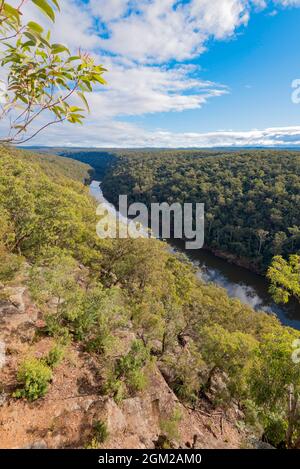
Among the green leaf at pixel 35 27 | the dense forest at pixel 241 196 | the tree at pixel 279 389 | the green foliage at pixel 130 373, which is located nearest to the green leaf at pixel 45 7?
the green leaf at pixel 35 27

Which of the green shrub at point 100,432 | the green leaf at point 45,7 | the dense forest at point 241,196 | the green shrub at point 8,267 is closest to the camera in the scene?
the green leaf at point 45,7

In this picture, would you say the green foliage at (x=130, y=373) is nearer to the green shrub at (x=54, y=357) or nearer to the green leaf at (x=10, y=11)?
the green shrub at (x=54, y=357)

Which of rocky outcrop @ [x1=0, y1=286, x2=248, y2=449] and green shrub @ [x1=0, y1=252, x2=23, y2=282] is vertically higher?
green shrub @ [x1=0, y1=252, x2=23, y2=282]

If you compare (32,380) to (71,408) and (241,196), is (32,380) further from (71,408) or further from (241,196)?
(241,196)

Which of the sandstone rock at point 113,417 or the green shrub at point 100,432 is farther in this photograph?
the sandstone rock at point 113,417


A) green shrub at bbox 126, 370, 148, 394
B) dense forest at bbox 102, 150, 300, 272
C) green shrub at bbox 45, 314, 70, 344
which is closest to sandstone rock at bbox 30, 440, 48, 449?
green shrub at bbox 45, 314, 70, 344

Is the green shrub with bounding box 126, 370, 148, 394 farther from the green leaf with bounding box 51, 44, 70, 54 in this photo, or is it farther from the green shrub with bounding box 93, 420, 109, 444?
the green leaf with bounding box 51, 44, 70, 54
